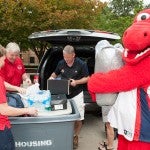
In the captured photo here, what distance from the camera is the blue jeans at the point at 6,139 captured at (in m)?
3.72

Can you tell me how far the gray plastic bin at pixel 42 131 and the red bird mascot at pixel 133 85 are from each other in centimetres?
43

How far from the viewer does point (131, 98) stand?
384 centimetres

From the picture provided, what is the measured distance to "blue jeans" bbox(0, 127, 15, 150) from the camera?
12.2 feet

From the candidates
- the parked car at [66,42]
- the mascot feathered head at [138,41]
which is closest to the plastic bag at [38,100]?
the mascot feathered head at [138,41]

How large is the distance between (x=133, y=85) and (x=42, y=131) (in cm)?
99

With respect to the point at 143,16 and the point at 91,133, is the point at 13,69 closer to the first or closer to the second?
the point at 91,133

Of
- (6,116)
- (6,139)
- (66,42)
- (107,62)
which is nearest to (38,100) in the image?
(6,116)

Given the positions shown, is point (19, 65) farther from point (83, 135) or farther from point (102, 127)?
point (102, 127)

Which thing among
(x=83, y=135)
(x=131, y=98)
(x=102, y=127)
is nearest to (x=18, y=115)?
(x=131, y=98)

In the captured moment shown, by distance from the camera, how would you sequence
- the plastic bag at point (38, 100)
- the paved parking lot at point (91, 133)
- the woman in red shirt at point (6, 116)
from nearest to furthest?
1. the woman in red shirt at point (6, 116)
2. the plastic bag at point (38, 100)
3. the paved parking lot at point (91, 133)

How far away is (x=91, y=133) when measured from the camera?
7.29 meters

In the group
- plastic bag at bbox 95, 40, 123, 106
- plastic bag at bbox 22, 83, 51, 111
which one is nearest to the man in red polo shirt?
plastic bag at bbox 22, 83, 51, 111

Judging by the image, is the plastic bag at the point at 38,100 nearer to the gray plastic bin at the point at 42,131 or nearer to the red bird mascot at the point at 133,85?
the gray plastic bin at the point at 42,131

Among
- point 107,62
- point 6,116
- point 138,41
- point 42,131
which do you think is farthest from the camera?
point 42,131
